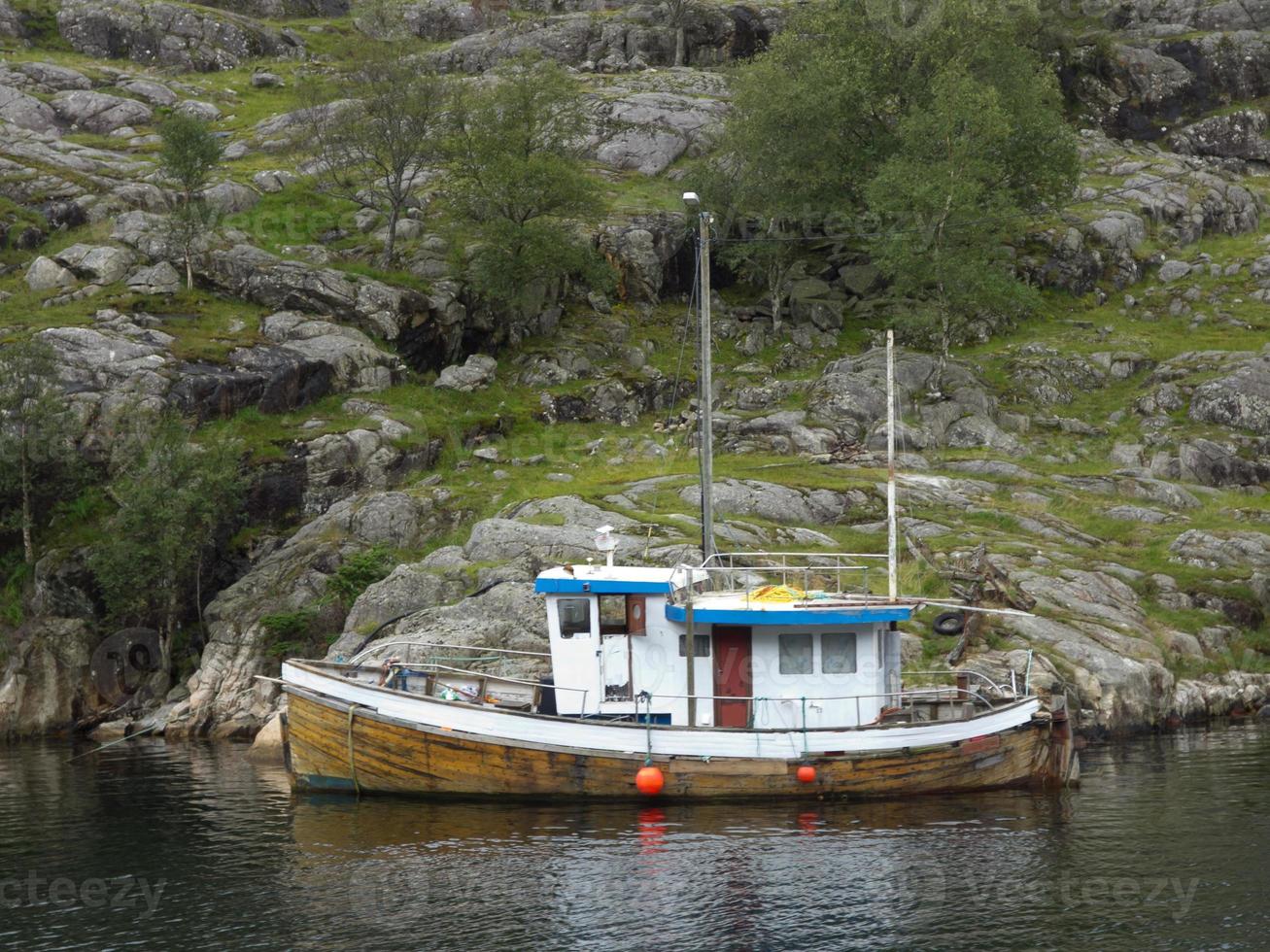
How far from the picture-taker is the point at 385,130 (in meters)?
75.0

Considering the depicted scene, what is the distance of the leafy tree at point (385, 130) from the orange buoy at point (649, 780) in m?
50.6

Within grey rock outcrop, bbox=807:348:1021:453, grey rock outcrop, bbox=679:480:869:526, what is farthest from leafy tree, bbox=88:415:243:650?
grey rock outcrop, bbox=807:348:1021:453

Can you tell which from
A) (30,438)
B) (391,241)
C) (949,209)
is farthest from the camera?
(391,241)

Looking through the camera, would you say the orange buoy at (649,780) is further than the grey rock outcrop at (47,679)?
No

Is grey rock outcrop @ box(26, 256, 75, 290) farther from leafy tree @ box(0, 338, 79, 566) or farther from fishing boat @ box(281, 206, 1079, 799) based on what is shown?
fishing boat @ box(281, 206, 1079, 799)

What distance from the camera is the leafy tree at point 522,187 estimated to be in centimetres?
6838

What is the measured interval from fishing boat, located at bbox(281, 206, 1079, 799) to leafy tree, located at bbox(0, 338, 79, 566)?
26056 millimetres

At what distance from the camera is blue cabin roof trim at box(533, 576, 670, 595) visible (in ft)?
104

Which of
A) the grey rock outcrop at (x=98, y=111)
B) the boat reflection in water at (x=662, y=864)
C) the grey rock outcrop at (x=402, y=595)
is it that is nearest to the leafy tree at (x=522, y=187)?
the grey rock outcrop at (x=402, y=595)

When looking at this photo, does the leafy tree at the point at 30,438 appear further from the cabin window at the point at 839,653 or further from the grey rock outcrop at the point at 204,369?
the cabin window at the point at 839,653

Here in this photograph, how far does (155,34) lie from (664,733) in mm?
104054

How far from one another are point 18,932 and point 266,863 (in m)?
5.06

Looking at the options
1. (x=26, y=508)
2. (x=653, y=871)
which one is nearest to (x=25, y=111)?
(x=26, y=508)

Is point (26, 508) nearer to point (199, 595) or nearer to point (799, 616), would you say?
point (199, 595)
